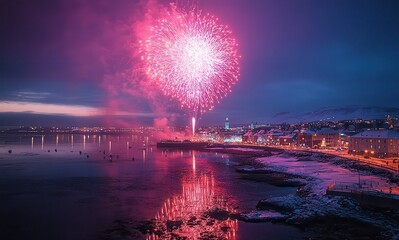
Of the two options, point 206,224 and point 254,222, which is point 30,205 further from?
point 254,222

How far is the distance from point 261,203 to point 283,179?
19.9 metres

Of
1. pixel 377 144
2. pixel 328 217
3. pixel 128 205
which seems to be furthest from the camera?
pixel 377 144

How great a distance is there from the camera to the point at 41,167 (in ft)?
226

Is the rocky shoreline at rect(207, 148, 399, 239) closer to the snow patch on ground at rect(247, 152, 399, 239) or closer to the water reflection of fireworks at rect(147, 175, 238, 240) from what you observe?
the snow patch on ground at rect(247, 152, 399, 239)

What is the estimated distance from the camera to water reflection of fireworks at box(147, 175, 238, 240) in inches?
990

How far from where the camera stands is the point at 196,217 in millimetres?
29719

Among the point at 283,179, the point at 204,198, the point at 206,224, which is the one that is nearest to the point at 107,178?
the point at 204,198

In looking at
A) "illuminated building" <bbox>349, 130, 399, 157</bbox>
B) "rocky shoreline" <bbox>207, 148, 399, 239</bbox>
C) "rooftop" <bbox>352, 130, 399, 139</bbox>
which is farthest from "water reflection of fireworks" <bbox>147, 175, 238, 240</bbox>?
"rooftop" <bbox>352, 130, 399, 139</bbox>

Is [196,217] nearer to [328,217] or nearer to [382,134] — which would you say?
[328,217]

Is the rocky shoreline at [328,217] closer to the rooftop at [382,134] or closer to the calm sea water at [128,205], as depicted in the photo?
the calm sea water at [128,205]

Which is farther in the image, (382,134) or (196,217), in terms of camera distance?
(382,134)

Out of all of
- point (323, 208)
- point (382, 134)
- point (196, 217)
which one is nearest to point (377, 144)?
point (382, 134)

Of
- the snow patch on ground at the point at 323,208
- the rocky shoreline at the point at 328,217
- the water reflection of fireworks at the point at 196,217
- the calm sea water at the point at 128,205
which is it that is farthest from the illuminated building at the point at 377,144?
the water reflection of fireworks at the point at 196,217

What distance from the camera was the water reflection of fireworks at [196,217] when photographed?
25156mm
